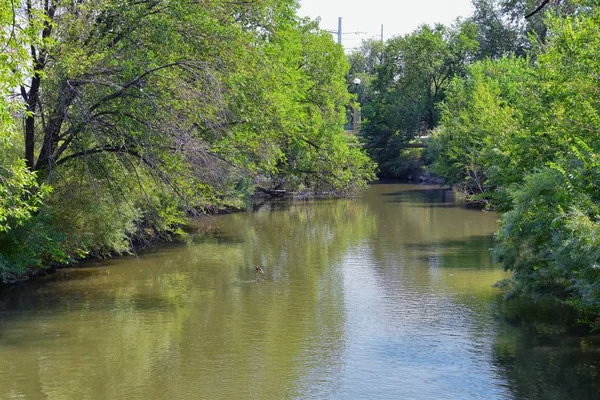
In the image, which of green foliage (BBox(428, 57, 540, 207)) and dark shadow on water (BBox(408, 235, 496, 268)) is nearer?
dark shadow on water (BBox(408, 235, 496, 268))

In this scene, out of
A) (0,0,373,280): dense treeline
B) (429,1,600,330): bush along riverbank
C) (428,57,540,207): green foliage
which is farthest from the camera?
(428,57,540,207): green foliage

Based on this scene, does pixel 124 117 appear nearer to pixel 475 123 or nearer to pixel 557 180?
pixel 557 180

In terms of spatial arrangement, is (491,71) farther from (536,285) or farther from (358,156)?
(536,285)

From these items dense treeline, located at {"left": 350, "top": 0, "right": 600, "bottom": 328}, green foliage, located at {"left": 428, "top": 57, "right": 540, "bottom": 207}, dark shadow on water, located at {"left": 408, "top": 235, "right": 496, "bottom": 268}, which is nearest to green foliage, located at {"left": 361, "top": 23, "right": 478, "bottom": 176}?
green foliage, located at {"left": 428, "top": 57, "right": 540, "bottom": 207}

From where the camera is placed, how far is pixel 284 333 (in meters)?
17.5

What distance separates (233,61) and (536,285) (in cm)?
1130

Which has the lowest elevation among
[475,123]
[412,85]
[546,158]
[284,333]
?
[284,333]

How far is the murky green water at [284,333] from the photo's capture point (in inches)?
557

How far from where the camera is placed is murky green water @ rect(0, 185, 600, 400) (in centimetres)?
1415

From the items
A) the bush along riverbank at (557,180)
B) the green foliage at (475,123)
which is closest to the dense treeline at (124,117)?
the bush along riverbank at (557,180)

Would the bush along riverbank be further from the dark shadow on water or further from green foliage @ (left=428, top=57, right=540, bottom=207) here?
green foliage @ (left=428, top=57, right=540, bottom=207)

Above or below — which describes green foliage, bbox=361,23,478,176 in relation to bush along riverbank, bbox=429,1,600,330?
above

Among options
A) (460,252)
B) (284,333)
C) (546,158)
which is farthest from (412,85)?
(284,333)

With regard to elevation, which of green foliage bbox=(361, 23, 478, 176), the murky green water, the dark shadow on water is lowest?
the murky green water
